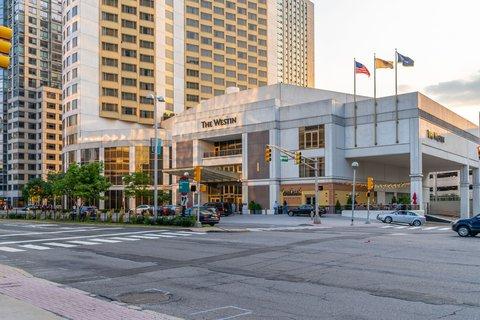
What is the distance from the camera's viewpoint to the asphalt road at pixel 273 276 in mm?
9828

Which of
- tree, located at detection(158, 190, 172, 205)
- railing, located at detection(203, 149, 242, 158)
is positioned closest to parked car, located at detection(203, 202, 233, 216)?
railing, located at detection(203, 149, 242, 158)

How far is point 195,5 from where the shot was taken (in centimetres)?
11994

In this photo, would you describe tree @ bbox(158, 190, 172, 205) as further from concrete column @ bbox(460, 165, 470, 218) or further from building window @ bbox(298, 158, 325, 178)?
concrete column @ bbox(460, 165, 470, 218)

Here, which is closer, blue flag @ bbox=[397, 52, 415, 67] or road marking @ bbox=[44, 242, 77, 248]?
road marking @ bbox=[44, 242, 77, 248]

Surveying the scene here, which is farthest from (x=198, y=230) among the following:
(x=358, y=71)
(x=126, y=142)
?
(x=126, y=142)

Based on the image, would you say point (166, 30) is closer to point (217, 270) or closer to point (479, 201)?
point (479, 201)

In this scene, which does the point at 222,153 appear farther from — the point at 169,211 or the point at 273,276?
the point at 273,276

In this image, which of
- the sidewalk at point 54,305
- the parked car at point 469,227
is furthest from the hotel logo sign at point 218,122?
the sidewalk at point 54,305

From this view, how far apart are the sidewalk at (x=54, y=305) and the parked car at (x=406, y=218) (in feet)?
134

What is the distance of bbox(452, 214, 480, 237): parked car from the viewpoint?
91.9 feet

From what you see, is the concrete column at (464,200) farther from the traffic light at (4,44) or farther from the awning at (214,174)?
the traffic light at (4,44)

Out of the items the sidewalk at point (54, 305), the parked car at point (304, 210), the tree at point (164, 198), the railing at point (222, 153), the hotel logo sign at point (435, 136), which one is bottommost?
the parked car at point (304, 210)

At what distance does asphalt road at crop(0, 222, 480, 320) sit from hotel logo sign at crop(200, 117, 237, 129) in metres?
51.1

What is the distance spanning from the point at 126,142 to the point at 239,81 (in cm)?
4826
